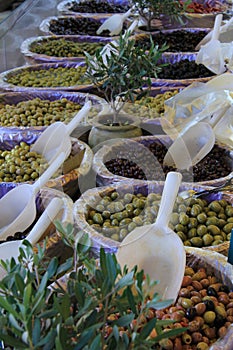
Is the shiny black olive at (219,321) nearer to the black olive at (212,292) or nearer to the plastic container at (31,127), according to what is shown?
the black olive at (212,292)

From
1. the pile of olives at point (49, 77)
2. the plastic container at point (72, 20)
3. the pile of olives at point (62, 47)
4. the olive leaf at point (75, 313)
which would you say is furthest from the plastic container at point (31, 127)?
the olive leaf at point (75, 313)

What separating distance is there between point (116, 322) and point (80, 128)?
1.27 meters

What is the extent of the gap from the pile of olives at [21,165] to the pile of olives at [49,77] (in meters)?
0.64

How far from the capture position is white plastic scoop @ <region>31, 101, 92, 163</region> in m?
1.69

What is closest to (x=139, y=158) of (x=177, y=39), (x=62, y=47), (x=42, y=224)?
(x=42, y=224)

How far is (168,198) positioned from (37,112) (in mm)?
1058

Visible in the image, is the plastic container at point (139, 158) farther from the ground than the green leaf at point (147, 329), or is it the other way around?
the green leaf at point (147, 329)

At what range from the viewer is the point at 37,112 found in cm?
204

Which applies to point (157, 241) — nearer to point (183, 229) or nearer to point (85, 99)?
point (183, 229)

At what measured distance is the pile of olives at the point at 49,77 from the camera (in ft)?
7.75

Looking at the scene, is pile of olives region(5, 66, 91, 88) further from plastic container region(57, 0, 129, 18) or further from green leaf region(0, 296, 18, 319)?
green leaf region(0, 296, 18, 319)

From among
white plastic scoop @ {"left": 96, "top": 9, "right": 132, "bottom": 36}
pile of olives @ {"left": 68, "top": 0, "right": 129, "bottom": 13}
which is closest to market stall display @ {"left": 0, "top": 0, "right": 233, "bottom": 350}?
white plastic scoop @ {"left": 96, "top": 9, "right": 132, "bottom": 36}

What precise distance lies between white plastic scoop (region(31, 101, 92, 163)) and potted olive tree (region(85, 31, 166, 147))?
10cm

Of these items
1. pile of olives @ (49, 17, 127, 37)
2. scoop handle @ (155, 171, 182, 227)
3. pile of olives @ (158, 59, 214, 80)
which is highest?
scoop handle @ (155, 171, 182, 227)
